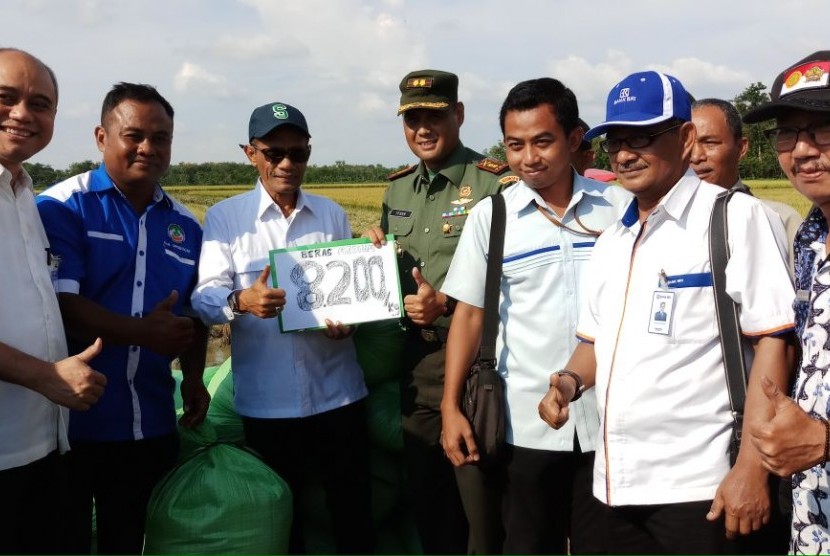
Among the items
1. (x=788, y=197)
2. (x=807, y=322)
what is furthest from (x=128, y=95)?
(x=788, y=197)

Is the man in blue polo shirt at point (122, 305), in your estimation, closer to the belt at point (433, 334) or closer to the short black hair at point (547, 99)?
the belt at point (433, 334)

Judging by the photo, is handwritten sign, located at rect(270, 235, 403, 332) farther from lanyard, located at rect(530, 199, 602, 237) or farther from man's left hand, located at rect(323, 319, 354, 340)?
lanyard, located at rect(530, 199, 602, 237)

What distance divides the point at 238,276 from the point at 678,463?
2063mm

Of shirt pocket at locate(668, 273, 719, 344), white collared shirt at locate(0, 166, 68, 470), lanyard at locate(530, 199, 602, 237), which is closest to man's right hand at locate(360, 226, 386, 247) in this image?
lanyard at locate(530, 199, 602, 237)

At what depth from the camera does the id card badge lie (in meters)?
2.26

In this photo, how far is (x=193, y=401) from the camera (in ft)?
11.5

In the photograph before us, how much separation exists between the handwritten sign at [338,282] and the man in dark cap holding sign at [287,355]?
4.2 inches

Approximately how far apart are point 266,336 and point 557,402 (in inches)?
56.7

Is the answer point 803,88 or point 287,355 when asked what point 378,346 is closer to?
point 287,355

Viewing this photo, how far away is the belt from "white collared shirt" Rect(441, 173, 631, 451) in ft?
1.58

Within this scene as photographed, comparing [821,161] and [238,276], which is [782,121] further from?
[238,276]

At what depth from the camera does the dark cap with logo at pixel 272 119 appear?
330 centimetres

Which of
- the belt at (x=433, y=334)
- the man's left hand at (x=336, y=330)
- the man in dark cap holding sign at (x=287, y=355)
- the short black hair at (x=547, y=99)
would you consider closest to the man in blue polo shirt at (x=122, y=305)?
the man in dark cap holding sign at (x=287, y=355)

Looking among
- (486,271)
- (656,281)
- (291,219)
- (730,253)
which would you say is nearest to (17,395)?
(291,219)
